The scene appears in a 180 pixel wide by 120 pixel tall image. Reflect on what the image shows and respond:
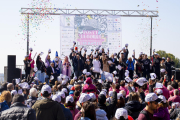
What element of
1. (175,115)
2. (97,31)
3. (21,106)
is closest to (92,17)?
(97,31)

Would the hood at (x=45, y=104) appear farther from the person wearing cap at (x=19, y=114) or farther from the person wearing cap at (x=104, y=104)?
the person wearing cap at (x=104, y=104)

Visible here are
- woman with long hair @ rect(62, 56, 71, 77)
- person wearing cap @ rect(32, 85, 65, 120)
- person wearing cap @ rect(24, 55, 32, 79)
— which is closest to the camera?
person wearing cap @ rect(32, 85, 65, 120)

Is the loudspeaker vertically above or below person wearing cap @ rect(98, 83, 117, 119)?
above

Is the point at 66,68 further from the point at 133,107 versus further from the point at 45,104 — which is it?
the point at 45,104

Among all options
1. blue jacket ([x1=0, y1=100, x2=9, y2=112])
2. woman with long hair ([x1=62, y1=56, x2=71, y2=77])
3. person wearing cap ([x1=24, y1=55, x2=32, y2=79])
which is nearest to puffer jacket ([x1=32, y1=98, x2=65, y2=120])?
blue jacket ([x1=0, y1=100, x2=9, y2=112])

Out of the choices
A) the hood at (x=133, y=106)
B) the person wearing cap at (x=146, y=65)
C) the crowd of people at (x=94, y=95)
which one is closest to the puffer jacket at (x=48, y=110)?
the crowd of people at (x=94, y=95)

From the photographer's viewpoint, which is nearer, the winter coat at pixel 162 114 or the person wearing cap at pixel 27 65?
the winter coat at pixel 162 114

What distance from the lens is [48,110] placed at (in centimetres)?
374

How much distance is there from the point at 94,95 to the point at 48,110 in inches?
43.3

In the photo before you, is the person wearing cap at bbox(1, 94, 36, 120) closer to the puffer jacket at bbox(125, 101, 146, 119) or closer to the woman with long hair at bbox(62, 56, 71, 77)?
the puffer jacket at bbox(125, 101, 146, 119)

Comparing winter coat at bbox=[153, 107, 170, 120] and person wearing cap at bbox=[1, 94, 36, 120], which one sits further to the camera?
winter coat at bbox=[153, 107, 170, 120]

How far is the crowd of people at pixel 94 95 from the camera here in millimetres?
3523

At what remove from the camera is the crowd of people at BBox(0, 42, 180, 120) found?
352 cm

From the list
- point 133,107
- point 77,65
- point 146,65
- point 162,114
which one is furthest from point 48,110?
point 146,65
